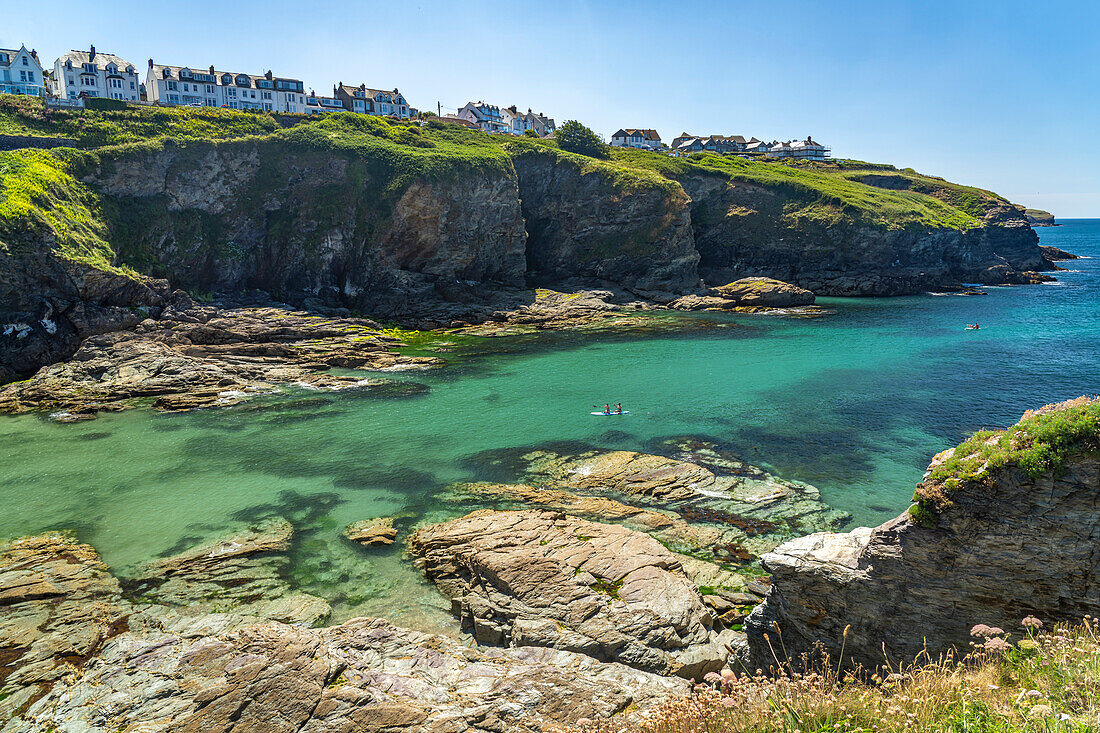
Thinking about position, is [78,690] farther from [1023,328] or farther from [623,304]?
[1023,328]

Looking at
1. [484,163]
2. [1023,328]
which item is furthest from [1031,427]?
[484,163]

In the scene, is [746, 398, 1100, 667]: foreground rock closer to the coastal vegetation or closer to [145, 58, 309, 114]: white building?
the coastal vegetation

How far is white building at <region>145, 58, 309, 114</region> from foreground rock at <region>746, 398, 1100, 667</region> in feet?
342

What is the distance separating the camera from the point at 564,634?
14.6 metres

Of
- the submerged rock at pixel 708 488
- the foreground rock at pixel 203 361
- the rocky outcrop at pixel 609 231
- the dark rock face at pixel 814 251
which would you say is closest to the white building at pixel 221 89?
the rocky outcrop at pixel 609 231

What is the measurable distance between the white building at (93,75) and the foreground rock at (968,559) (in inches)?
4228

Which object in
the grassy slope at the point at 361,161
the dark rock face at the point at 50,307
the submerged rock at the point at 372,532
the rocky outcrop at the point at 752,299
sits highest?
the grassy slope at the point at 361,161

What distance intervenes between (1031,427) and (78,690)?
20.2 m

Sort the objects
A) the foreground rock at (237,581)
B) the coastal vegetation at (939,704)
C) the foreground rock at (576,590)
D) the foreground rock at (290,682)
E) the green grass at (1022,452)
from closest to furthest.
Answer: the coastal vegetation at (939,704) < the green grass at (1022,452) < the foreground rock at (290,682) < the foreground rock at (576,590) < the foreground rock at (237,581)

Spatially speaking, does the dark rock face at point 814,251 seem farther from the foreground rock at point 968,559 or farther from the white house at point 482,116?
the foreground rock at point 968,559

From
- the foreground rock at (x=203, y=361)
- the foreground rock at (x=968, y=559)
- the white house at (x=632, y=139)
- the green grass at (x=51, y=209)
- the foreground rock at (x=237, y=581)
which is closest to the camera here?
the foreground rock at (x=968, y=559)

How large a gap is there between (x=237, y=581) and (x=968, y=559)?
67.6 feet

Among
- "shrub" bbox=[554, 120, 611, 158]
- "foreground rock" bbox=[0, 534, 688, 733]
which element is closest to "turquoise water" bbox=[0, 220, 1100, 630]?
"foreground rock" bbox=[0, 534, 688, 733]

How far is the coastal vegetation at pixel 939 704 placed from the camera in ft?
18.7
